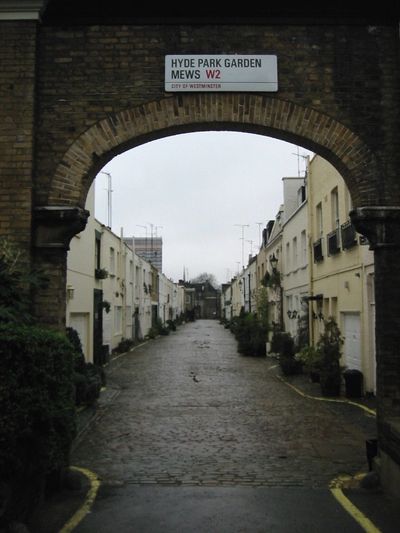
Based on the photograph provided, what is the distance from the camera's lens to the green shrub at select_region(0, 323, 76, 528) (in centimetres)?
500

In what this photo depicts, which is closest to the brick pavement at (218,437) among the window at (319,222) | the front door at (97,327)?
the front door at (97,327)

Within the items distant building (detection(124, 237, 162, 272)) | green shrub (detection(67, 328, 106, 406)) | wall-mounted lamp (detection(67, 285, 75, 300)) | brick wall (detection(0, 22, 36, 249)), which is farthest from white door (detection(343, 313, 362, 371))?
distant building (detection(124, 237, 162, 272))

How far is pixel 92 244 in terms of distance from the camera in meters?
20.0

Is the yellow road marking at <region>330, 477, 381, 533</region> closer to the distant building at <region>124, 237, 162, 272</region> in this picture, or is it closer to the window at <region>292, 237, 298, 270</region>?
the window at <region>292, 237, 298, 270</region>

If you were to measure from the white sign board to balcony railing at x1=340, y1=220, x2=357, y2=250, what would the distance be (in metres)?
8.00

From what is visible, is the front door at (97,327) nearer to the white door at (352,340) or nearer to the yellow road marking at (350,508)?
the white door at (352,340)

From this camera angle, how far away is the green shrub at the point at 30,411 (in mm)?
4996

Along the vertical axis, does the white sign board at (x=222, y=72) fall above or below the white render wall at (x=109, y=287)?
above

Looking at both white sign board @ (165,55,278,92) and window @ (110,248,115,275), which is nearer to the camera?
white sign board @ (165,55,278,92)

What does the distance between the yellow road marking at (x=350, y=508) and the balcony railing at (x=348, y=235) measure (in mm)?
8441

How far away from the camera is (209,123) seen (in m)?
7.55

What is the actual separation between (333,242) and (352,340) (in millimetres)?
3022

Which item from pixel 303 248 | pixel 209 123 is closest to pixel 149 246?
pixel 303 248

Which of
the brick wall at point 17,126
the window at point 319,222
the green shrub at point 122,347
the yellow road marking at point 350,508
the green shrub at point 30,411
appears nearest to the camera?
the green shrub at point 30,411
